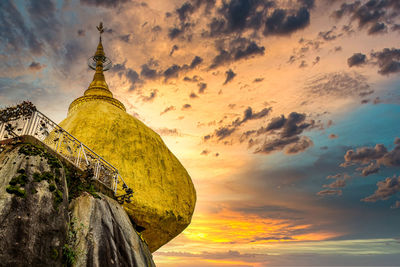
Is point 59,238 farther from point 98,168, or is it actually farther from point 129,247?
point 98,168

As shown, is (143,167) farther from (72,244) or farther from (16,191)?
(16,191)

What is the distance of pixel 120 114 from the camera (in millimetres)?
19875

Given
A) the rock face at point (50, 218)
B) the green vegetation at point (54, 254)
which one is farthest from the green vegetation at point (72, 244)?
the green vegetation at point (54, 254)

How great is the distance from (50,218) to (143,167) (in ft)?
30.3

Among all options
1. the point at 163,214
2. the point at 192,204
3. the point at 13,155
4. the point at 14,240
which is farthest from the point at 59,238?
the point at 192,204

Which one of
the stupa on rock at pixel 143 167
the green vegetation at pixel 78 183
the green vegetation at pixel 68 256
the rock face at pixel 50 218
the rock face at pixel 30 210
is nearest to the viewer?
the rock face at pixel 30 210

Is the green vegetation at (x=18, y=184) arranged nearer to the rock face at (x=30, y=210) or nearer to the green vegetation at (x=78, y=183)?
the rock face at (x=30, y=210)

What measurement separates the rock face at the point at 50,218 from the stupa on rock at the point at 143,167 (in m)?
4.38

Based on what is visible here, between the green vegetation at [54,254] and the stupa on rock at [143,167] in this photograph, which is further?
the stupa on rock at [143,167]

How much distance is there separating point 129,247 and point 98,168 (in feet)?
14.0

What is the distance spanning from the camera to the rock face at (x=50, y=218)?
7516 millimetres

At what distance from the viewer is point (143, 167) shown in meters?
17.6

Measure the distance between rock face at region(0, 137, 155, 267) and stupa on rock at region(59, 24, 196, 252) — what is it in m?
4.38

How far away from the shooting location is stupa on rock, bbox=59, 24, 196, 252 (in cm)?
1621
